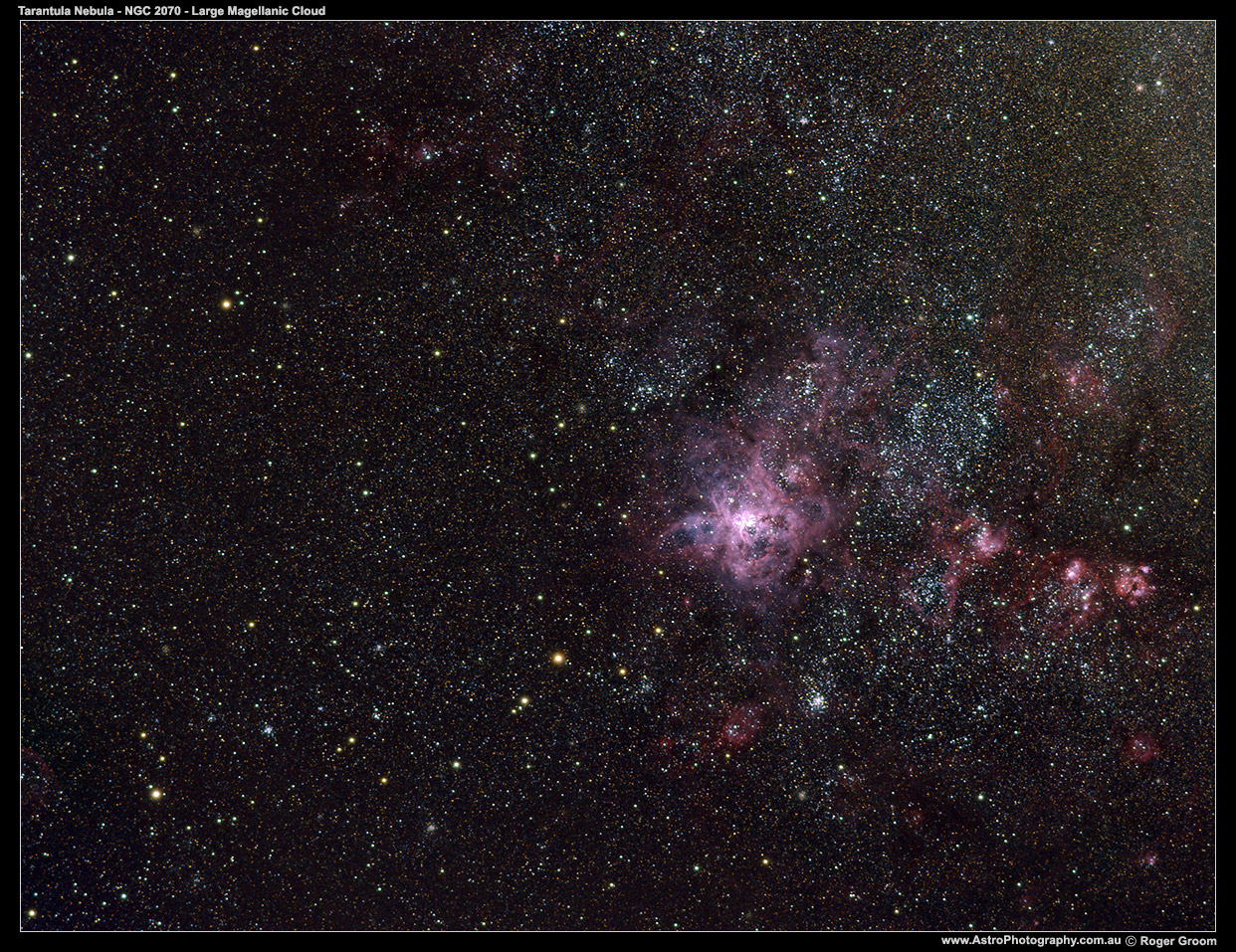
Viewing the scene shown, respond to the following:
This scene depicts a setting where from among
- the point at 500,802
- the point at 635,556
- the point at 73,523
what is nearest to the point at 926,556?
the point at 635,556

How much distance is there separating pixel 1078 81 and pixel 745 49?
95 centimetres

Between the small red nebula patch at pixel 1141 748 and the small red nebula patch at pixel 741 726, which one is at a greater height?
the small red nebula patch at pixel 741 726

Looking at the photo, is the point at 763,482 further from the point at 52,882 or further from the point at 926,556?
the point at 52,882

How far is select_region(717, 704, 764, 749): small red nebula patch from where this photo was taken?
2.15 metres

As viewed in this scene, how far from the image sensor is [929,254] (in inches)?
84.7

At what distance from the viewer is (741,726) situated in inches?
84.9

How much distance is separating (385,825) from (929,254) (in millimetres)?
2225

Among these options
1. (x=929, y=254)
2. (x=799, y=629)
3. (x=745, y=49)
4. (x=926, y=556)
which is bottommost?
(x=799, y=629)

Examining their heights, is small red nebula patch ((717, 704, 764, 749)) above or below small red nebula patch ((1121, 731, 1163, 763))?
above

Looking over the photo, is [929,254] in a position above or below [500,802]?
above

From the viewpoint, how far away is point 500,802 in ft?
7.08

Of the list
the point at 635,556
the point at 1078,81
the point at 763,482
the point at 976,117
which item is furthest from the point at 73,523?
the point at 1078,81

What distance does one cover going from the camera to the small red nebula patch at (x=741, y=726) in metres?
2.15

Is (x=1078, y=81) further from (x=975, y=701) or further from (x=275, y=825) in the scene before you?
(x=275, y=825)
